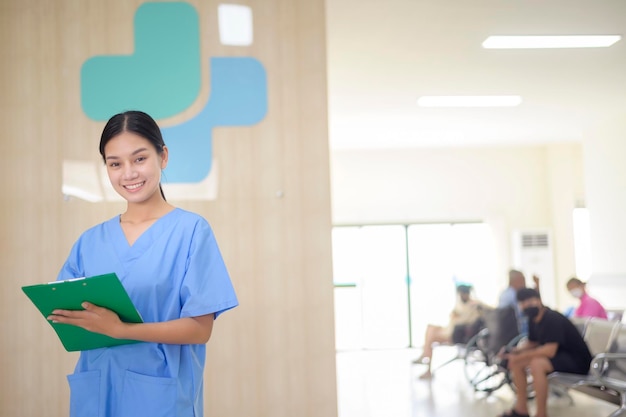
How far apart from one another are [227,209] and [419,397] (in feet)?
14.6

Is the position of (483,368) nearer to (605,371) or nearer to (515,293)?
(515,293)

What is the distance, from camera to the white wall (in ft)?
42.8

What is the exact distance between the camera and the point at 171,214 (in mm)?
2146

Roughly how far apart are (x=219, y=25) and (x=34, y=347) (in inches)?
77.6

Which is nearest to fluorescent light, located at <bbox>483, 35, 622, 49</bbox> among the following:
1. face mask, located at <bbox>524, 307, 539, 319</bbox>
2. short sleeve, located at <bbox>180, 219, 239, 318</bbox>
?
face mask, located at <bbox>524, 307, 539, 319</bbox>

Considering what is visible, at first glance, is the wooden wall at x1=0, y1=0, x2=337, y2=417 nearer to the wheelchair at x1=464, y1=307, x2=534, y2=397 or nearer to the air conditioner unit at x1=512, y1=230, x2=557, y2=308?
the wheelchair at x1=464, y1=307, x2=534, y2=397

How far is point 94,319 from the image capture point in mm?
1896

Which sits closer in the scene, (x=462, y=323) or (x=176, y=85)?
(x=176, y=85)

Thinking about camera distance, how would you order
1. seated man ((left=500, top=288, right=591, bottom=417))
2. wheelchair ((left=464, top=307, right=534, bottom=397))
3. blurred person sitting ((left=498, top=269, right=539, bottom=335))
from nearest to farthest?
seated man ((left=500, top=288, right=591, bottom=417)) → wheelchair ((left=464, top=307, right=534, bottom=397)) → blurred person sitting ((left=498, top=269, right=539, bottom=335))

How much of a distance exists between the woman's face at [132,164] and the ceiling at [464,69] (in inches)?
150

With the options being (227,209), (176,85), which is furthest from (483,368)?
(176,85)

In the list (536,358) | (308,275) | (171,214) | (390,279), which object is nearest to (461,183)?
(390,279)

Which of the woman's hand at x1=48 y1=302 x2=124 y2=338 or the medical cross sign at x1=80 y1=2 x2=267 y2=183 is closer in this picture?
the woman's hand at x1=48 y1=302 x2=124 y2=338

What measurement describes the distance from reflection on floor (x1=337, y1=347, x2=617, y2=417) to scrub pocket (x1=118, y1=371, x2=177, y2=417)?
4942 millimetres
